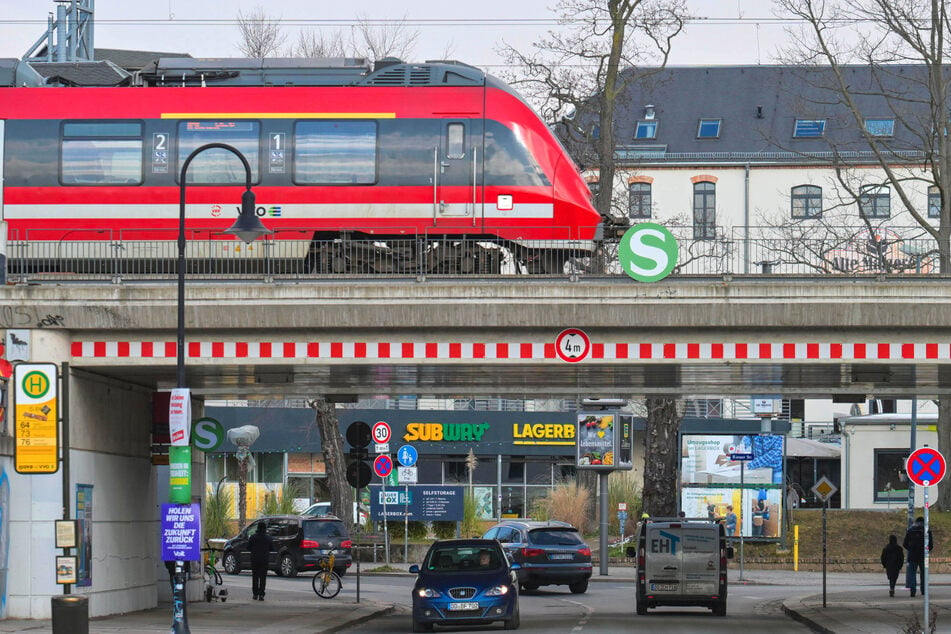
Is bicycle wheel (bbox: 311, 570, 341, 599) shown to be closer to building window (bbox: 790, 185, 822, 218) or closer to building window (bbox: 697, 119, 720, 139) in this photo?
building window (bbox: 790, 185, 822, 218)

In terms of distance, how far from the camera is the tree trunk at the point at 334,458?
43.7 m

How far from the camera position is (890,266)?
24.9m

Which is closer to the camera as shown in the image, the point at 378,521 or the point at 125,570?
the point at 125,570

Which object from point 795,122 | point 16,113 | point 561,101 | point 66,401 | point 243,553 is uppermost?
point 795,122

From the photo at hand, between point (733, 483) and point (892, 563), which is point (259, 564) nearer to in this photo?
point (892, 563)

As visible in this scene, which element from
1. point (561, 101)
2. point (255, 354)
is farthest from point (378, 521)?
point (255, 354)

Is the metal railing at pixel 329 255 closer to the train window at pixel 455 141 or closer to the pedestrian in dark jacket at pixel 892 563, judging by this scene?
the train window at pixel 455 141

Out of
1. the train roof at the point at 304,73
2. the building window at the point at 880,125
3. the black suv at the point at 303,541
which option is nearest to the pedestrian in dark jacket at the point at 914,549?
the train roof at the point at 304,73

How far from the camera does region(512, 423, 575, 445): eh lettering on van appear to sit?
190 feet

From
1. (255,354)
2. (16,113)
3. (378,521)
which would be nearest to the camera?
(255,354)

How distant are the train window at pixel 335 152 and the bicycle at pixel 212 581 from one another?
797 cm

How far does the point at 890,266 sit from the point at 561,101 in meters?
15.4

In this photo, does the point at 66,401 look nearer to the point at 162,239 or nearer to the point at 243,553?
the point at 162,239

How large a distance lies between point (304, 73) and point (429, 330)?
4.95 meters
